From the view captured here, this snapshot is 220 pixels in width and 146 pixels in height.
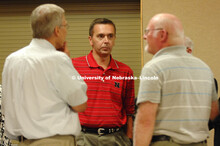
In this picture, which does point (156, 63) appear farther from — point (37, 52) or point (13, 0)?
→ point (13, 0)

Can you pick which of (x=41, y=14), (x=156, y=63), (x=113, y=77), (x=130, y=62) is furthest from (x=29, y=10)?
(x=156, y=63)

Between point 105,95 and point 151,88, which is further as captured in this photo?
point 105,95

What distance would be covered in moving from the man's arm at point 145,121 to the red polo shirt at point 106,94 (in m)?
0.84

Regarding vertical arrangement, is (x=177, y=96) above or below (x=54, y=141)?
above

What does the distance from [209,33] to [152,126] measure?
2.20m

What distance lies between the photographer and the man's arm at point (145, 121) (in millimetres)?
1569

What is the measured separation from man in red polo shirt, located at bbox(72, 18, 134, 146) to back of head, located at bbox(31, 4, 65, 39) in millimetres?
895

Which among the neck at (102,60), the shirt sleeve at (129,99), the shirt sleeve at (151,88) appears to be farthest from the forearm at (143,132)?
the neck at (102,60)

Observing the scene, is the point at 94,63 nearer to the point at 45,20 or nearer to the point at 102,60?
the point at 102,60

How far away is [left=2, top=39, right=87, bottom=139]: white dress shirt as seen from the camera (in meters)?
1.61

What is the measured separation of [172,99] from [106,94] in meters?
0.98

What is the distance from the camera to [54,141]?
1625 millimetres

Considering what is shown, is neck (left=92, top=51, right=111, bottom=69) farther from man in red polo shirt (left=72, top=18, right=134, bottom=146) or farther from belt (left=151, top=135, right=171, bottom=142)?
belt (left=151, top=135, right=171, bottom=142)

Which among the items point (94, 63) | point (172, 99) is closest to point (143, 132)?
point (172, 99)
